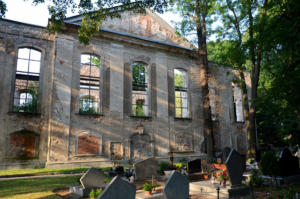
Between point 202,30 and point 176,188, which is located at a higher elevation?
point 202,30

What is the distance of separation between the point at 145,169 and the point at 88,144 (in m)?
5.70

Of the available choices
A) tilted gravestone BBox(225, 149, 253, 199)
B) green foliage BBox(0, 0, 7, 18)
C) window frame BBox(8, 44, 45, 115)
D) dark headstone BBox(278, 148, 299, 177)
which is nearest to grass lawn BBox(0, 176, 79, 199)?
tilted gravestone BBox(225, 149, 253, 199)

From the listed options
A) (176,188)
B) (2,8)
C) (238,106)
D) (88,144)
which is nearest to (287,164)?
(176,188)

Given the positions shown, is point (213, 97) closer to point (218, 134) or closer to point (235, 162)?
point (218, 134)

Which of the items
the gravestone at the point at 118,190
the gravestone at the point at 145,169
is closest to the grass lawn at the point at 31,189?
the gravestone at the point at 145,169

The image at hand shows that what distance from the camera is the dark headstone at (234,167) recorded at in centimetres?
701

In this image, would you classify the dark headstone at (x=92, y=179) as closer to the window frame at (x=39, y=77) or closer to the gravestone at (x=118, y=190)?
the gravestone at (x=118, y=190)

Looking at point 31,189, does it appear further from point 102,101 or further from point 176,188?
point 102,101

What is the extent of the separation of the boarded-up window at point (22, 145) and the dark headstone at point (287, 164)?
40.3 feet

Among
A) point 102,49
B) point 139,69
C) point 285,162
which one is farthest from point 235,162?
point 139,69

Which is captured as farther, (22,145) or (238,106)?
(238,106)

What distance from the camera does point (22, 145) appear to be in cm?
1266

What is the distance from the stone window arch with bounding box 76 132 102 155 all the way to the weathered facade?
58 millimetres

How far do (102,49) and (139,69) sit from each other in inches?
340
